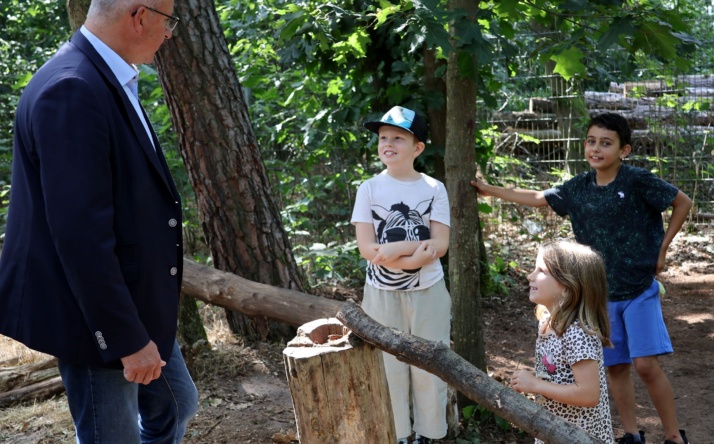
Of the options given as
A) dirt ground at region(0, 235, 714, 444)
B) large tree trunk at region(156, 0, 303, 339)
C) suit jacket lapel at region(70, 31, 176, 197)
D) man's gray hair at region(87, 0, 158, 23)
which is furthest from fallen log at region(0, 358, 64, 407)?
man's gray hair at region(87, 0, 158, 23)

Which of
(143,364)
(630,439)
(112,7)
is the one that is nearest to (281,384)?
(630,439)

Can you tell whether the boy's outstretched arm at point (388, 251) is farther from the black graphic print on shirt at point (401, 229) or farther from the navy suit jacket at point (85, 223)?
the navy suit jacket at point (85, 223)

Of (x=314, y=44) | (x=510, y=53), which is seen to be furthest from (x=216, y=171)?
(x=510, y=53)

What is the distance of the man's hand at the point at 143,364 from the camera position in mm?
2182

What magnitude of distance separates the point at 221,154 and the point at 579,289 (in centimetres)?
331

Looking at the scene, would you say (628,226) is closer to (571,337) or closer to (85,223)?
(571,337)

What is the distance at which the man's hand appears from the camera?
2182 millimetres

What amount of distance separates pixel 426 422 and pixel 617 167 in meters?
1.69

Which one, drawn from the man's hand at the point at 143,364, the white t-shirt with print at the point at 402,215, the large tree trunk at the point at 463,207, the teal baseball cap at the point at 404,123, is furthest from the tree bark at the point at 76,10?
the man's hand at the point at 143,364

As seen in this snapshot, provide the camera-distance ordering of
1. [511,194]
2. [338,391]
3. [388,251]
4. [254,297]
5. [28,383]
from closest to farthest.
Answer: [338,391] < [388,251] < [511,194] < [254,297] < [28,383]

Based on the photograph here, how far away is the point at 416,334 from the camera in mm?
3857

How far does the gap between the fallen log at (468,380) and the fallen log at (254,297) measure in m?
1.36

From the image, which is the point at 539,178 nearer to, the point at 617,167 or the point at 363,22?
the point at 363,22

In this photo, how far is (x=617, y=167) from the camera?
4.03 metres
